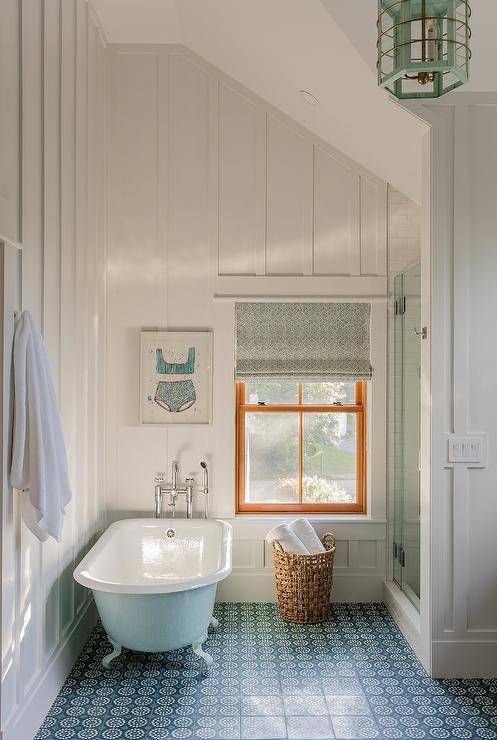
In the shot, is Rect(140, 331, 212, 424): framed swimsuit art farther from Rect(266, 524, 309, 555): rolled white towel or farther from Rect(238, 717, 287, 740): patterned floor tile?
Rect(238, 717, 287, 740): patterned floor tile

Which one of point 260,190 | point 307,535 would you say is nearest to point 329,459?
point 307,535

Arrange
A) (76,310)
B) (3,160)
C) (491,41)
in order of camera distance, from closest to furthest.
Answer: (3,160), (491,41), (76,310)

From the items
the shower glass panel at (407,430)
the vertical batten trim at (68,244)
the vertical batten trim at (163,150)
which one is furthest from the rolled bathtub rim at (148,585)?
the vertical batten trim at (163,150)

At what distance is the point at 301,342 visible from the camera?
13.6 feet

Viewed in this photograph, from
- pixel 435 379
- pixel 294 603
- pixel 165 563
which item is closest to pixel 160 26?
pixel 435 379

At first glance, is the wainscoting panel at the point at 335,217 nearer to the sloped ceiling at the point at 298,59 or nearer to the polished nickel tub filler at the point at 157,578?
the sloped ceiling at the point at 298,59

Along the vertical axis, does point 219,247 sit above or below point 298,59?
below

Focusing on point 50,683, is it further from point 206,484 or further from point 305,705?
point 206,484

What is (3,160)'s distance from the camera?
2.30 meters

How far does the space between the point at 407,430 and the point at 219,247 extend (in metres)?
A: 1.64

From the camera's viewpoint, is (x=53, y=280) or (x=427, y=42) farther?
(x=53, y=280)

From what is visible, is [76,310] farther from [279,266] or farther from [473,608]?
[473,608]

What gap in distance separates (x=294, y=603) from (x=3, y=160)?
111 inches

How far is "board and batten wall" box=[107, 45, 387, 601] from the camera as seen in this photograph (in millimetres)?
4141
